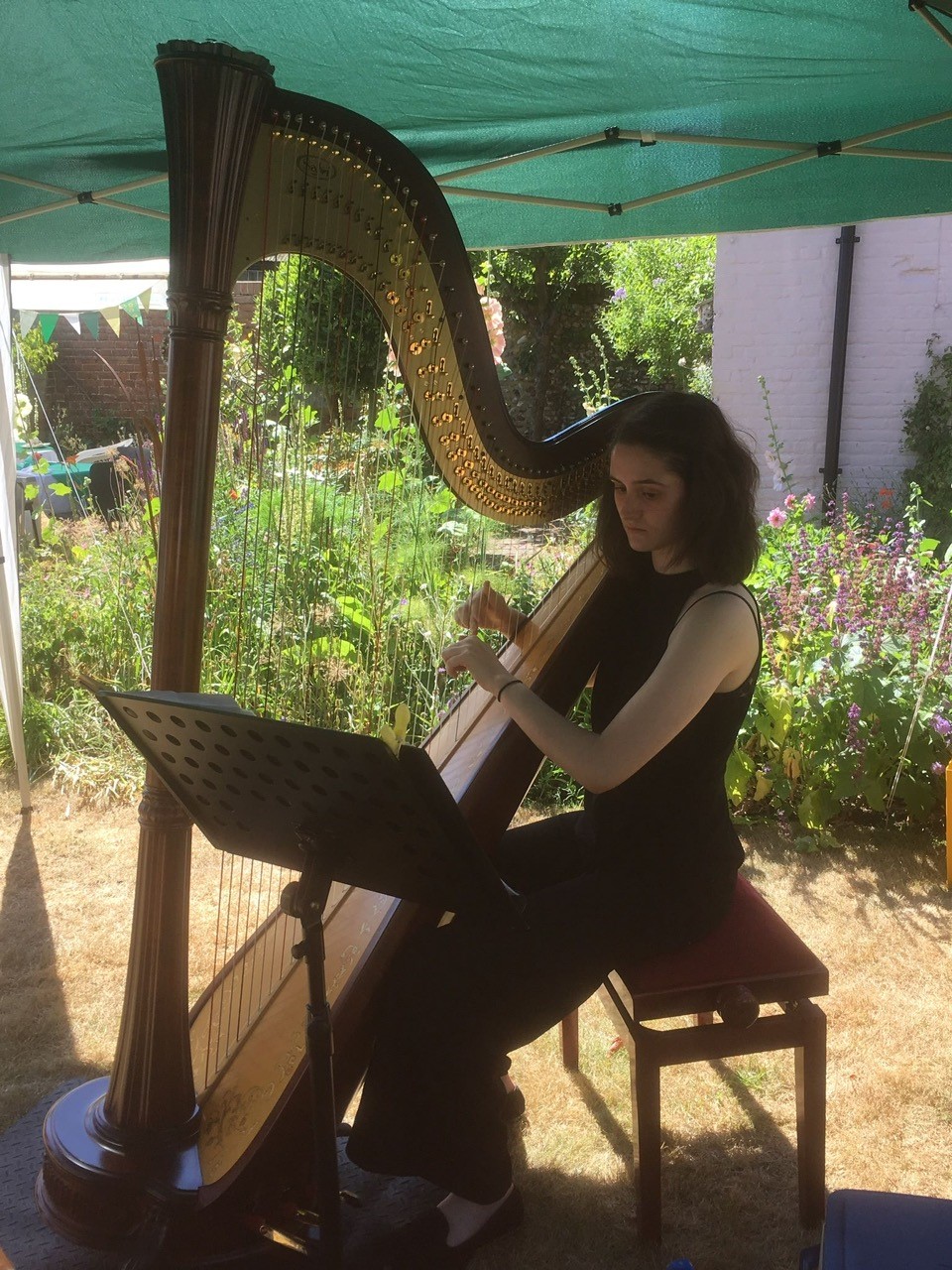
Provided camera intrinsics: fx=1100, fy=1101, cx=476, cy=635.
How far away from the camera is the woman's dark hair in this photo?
2035 mm

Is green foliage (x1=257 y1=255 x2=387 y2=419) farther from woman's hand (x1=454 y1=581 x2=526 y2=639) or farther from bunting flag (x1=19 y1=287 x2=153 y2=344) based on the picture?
bunting flag (x1=19 y1=287 x2=153 y2=344)

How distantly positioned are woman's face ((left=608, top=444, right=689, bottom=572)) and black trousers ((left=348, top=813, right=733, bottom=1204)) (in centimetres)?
65

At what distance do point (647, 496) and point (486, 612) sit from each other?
458 millimetres

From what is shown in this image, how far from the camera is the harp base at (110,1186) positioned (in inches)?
72.4

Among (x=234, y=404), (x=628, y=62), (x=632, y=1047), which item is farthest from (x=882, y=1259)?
(x=234, y=404)

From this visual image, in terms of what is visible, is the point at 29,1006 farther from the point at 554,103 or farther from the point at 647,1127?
the point at 554,103

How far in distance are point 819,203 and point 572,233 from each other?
0.92 m

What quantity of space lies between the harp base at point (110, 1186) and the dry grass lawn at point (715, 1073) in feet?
2.09

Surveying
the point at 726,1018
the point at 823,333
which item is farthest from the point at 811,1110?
the point at 823,333

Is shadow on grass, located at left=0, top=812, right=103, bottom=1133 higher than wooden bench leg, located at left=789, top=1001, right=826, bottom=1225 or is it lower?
lower

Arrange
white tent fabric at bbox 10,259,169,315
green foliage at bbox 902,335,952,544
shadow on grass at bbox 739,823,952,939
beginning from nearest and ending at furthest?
1. shadow on grass at bbox 739,823,952,939
2. white tent fabric at bbox 10,259,169,315
3. green foliage at bbox 902,335,952,544

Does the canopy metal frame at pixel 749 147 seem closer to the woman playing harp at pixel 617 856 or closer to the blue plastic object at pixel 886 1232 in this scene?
the woman playing harp at pixel 617 856

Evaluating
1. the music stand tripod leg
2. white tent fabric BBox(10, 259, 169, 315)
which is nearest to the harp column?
the music stand tripod leg

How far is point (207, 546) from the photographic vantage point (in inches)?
71.4
